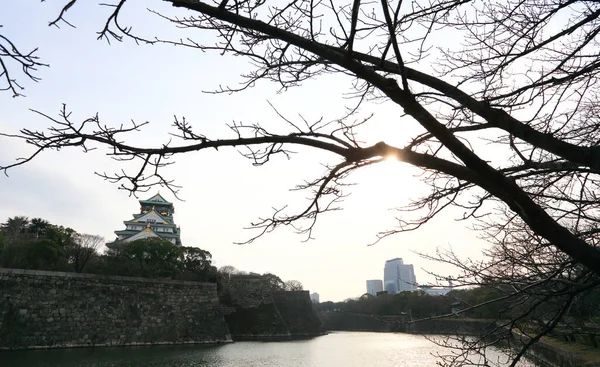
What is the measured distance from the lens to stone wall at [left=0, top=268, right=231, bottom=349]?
15414 mm

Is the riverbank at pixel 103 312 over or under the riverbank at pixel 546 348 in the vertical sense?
over

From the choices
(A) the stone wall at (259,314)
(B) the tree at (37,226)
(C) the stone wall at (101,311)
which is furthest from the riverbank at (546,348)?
(B) the tree at (37,226)

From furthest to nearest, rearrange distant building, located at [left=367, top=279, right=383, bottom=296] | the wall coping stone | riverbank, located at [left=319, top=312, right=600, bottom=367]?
1. distant building, located at [left=367, top=279, right=383, bottom=296]
2. the wall coping stone
3. riverbank, located at [left=319, top=312, right=600, bottom=367]

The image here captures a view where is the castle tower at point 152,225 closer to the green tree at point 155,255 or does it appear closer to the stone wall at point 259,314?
the stone wall at point 259,314

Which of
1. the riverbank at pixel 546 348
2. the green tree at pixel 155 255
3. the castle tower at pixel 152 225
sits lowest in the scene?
the riverbank at pixel 546 348

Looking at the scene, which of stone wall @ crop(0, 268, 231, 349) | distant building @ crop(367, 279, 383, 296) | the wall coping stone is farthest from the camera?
distant building @ crop(367, 279, 383, 296)

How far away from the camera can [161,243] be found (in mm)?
24062

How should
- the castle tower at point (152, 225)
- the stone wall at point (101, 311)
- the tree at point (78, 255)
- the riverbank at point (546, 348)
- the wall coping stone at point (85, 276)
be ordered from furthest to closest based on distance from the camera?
the castle tower at point (152, 225)
the tree at point (78, 255)
the wall coping stone at point (85, 276)
the stone wall at point (101, 311)
the riverbank at point (546, 348)

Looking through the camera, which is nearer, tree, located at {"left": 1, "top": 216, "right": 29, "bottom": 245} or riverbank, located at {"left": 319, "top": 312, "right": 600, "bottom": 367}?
riverbank, located at {"left": 319, "top": 312, "right": 600, "bottom": 367}

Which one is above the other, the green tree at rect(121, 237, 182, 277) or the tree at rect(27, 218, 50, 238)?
the tree at rect(27, 218, 50, 238)

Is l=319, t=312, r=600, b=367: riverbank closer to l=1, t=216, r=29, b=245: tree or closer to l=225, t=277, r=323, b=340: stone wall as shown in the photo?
l=225, t=277, r=323, b=340: stone wall

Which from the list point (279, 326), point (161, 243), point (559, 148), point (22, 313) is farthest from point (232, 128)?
point (279, 326)

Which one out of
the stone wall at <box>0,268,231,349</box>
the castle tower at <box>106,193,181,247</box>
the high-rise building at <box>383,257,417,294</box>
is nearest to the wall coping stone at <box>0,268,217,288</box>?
the stone wall at <box>0,268,231,349</box>

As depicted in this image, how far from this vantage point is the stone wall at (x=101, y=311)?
15414 mm
